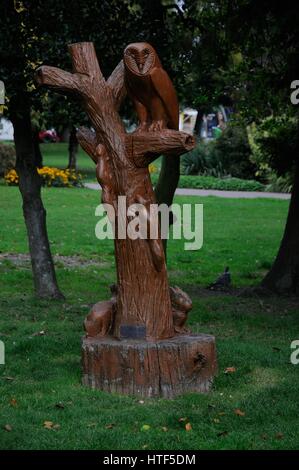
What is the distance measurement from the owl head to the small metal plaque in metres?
1.84

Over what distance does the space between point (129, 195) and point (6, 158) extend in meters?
19.5

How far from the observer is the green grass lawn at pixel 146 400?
17.1 feet

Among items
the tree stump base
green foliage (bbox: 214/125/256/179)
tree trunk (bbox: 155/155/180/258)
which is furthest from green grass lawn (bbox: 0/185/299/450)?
green foliage (bbox: 214/125/256/179)

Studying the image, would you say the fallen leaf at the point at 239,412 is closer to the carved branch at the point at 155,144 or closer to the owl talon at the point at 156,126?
the carved branch at the point at 155,144

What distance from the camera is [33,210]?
31.6 ft

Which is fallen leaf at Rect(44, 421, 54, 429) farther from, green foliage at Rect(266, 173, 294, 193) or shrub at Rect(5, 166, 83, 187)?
green foliage at Rect(266, 173, 294, 193)

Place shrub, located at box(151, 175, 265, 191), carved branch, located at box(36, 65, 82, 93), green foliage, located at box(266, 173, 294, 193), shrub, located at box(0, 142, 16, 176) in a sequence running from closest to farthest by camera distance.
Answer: carved branch, located at box(36, 65, 82, 93) → shrub, located at box(0, 142, 16, 176) → green foliage, located at box(266, 173, 294, 193) → shrub, located at box(151, 175, 265, 191)

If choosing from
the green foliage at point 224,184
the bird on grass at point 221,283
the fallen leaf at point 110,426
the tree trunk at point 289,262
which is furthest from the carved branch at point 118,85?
the green foliage at point 224,184

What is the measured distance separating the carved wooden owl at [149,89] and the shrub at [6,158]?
1922 cm

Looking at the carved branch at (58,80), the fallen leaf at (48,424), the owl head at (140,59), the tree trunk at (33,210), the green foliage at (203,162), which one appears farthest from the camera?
the green foliage at (203,162)

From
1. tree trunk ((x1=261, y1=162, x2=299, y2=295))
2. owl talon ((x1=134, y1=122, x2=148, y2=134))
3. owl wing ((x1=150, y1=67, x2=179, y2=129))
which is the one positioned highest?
owl wing ((x1=150, y1=67, x2=179, y2=129))

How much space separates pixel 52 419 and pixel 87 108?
2344mm

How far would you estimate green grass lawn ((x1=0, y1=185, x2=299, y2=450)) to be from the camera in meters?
5.21
